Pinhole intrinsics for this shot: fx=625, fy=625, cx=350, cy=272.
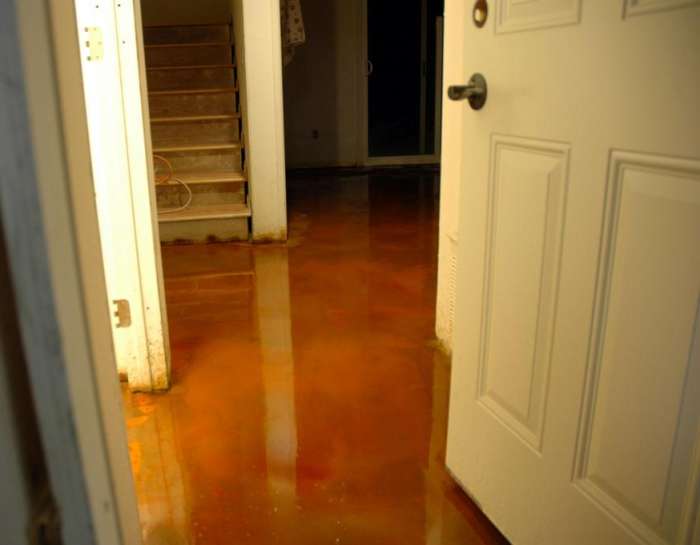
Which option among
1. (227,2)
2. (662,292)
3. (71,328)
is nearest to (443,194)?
(662,292)

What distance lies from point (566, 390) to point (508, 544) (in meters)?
0.47

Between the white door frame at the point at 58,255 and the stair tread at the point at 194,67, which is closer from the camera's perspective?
the white door frame at the point at 58,255

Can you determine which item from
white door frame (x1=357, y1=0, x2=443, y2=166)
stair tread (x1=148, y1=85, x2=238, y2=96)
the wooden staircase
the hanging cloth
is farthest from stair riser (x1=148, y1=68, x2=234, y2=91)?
white door frame (x1=357, y1=0, x2=443, y2=166)

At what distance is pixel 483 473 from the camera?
1.43m

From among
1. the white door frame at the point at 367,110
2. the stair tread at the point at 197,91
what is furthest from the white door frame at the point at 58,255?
the white door frame at the point at 367,110

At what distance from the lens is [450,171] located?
2201mm

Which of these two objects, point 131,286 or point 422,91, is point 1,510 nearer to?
point 131,286

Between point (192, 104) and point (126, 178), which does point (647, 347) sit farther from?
point (192, 104)

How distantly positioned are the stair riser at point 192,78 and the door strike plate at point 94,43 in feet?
10.1

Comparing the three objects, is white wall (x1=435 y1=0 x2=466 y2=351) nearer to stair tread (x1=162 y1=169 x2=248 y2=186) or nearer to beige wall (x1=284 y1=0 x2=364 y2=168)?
stair tread (x1=162 y1=169 x2=248 y2=186)

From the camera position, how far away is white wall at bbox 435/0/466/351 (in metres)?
2.07

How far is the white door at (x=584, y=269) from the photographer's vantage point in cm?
88

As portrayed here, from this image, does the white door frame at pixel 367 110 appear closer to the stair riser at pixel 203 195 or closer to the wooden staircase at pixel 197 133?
the wooden staircase at pixel 197 133

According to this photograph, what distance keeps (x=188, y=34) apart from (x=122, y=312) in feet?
12.1
